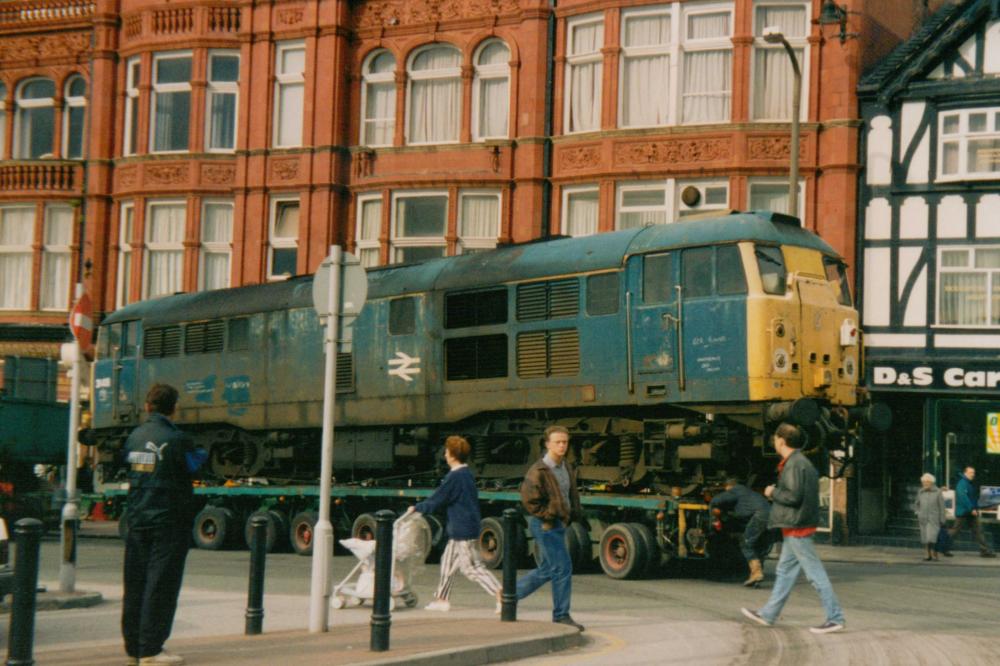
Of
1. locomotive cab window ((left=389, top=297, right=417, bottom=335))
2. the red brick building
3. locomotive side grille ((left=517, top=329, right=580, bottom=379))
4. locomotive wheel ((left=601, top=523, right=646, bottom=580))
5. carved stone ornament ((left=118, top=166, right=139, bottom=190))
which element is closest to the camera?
locomotive wheel ((left=601, top=523, right=646, bottom=580))

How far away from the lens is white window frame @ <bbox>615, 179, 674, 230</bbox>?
96.7 ft

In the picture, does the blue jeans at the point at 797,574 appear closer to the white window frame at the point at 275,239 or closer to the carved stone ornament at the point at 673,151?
the carved stone ornament at the point at 673,151

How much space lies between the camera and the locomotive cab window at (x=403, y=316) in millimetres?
22097

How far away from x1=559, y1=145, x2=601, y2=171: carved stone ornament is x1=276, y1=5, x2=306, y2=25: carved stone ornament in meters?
7.08

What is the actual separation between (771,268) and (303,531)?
29.5ft

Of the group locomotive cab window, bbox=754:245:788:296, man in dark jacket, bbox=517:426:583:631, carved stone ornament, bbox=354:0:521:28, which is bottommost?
man in dark jacket, bbox=517:426:583:631

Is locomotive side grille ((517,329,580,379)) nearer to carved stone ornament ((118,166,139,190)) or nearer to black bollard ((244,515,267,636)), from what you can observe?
black bollard ((244,515,267,636))

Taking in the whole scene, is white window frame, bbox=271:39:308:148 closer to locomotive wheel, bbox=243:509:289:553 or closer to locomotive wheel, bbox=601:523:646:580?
locomotive wheel, bbox=243:509:289:553

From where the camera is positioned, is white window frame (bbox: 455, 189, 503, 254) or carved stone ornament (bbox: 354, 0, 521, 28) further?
carved stone ornament (bbox: 354, 0, 521, 28)

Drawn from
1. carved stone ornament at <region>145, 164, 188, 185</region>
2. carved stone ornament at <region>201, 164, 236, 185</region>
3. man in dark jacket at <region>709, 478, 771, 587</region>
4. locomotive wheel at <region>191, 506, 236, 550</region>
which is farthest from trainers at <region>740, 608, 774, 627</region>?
carved stone ornament at <region>145, 164, 188, 185</region>

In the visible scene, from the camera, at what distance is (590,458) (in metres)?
20.0

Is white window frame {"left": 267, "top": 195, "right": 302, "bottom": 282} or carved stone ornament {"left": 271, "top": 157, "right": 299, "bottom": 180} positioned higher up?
carved stone ornament {"left": 271, "top": 157, "right": 299, "bottom": 180}

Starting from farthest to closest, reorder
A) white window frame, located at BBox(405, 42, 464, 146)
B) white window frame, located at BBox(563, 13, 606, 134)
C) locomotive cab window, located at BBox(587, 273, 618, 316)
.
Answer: white window frame, located at BBox(405, 42, 464, 146), white window frame, located at BBox(563, 13, 606, 134), locomotive cab window, located at BBox(587, 273, 618, 316)

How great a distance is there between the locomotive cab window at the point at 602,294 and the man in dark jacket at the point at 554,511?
626cm
